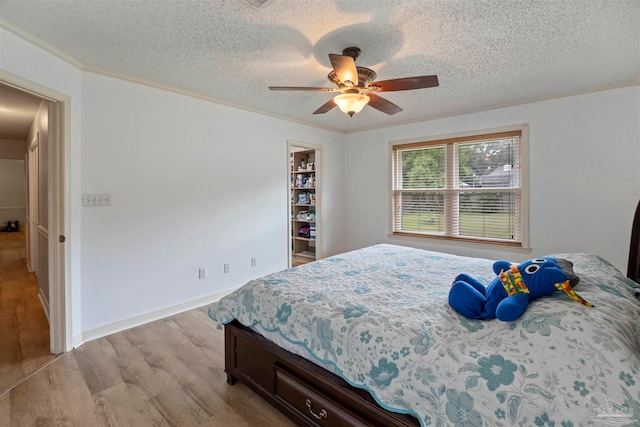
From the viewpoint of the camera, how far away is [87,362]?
2238 millimetres

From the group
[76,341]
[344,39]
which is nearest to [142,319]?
[76,341]

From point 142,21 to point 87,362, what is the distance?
2.47m

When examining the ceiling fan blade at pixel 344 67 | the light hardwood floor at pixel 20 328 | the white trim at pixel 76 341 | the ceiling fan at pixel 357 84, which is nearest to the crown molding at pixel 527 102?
the ceiling fan at pixel 357 84

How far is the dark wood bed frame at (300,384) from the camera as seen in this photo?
1.30 m

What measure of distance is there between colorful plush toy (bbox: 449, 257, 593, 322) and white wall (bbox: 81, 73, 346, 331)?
2.80m

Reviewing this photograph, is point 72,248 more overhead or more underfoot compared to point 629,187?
more underfoot

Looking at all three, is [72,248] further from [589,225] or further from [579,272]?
[589,225]

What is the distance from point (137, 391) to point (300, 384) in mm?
1174

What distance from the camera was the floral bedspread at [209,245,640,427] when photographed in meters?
0.92

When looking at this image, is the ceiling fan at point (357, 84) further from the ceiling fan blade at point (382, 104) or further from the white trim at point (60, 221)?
the white trim at point (60, 221)

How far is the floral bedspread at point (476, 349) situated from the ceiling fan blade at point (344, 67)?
142 centimetres

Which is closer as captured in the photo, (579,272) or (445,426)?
(445,426)

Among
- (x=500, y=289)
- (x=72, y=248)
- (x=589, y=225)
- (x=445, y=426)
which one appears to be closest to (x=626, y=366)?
(x=500, y=289)

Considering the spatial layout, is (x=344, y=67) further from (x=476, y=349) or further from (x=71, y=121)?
(x=71, y=121)
